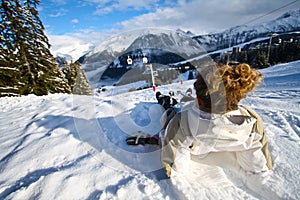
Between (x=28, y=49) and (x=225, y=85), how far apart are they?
14971 mm

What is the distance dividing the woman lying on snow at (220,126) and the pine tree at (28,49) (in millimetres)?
13379

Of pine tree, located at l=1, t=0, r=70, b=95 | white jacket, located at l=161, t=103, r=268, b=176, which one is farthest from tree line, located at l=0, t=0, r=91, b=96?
white jacket, located at l=161, t=103, r=268, b=176

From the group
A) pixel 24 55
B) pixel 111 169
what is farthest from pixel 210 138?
pixel 24 55

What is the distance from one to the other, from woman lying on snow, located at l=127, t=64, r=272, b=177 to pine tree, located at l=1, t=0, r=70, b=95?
1338cm

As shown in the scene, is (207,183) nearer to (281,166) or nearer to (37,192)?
(281,166)

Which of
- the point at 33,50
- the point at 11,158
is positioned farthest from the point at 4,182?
the point at 33,50

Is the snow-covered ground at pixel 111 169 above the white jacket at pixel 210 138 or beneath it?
beneath

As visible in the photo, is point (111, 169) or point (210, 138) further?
point (111, 169)

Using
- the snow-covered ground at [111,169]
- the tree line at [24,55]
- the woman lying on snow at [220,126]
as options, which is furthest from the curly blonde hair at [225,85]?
the tree line at [24,55]

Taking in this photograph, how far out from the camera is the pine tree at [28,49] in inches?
409

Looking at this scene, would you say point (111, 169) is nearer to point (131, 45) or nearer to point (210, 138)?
point (210, 138)

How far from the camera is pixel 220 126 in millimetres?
1322

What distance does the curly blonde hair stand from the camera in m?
1.25

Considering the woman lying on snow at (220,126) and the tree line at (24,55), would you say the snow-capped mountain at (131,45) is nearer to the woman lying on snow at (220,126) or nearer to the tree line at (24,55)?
the woman lying on snow at (220,126)
